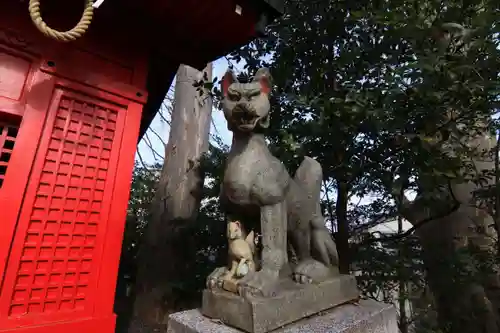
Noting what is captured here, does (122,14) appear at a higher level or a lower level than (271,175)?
higher

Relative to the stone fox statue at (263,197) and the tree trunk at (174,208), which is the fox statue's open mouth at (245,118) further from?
the tree trunk at (174,208)

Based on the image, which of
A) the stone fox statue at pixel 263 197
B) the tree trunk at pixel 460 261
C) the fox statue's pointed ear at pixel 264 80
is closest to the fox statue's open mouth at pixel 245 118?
the stone fox statue at pixel 263 197

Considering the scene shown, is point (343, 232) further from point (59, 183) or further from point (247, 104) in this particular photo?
point (59, 183)

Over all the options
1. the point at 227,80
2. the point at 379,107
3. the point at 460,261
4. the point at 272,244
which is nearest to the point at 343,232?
the point at 460,261

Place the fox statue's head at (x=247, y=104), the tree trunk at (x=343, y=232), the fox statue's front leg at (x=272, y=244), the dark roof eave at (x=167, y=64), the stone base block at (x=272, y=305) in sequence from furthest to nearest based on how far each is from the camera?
the tree trunk at (x=343, y=232)
the dark roof eave at (x=167, y=64)
the fox statue's head at (x=247, y=104)
the fox statue's front leg at (x=272, y=244)
the stone base block at (x=272, y=305)

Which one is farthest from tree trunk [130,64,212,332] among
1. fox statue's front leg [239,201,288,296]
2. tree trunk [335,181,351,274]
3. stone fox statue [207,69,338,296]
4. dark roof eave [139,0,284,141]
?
fox statue's front leg [239,201,288,296]

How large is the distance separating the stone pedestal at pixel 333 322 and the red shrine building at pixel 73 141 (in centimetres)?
60

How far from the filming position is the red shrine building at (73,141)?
5.04 feet

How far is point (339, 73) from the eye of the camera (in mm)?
3203

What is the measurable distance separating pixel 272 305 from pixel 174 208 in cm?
332

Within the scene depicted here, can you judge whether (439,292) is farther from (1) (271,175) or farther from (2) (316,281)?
(1) (271,175)

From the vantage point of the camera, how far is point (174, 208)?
435cm

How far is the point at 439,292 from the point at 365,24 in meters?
3.11

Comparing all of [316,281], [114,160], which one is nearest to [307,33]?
[114,160]
